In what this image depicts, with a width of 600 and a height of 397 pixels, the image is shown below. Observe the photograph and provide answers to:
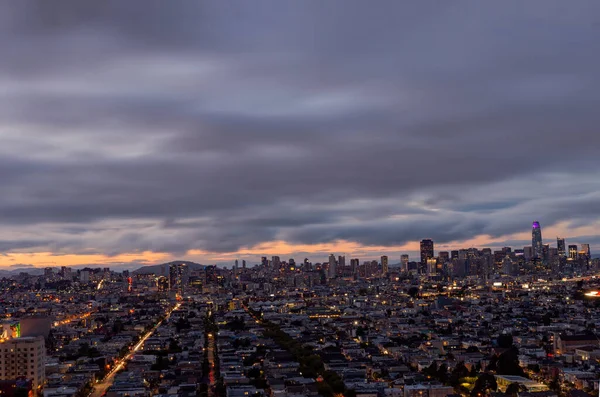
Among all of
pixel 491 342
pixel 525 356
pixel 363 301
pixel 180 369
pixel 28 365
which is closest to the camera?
pixel 28 365

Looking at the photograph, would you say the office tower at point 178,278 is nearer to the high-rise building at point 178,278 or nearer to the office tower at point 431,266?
the high-rise building at point 178,278

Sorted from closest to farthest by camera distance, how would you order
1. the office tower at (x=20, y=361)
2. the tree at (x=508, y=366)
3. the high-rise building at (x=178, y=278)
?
the office tower at (x=20, y=361) < the tree at (x=508, y=366) < the high-rise building at (x=178, y=278)

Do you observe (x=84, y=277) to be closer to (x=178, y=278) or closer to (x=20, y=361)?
(x=178, y=278)

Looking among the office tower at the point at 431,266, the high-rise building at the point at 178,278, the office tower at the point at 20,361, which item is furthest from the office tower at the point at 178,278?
the office tower at the point at 20,361

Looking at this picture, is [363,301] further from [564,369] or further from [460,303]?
[564,369]

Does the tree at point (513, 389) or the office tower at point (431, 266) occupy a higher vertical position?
the office tower at point (431, 266)

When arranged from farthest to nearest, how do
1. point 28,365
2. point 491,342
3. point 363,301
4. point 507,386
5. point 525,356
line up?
point 363,301
point 491,342
point 525,356
point 28,365
point 507,386

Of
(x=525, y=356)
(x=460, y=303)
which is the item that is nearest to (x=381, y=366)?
(x=525, y=356)

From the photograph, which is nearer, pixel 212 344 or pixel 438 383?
pixel 438 383
